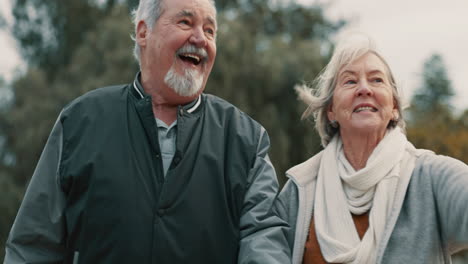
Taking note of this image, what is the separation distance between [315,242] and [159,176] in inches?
32.4

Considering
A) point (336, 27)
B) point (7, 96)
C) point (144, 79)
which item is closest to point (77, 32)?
point (7, 96)

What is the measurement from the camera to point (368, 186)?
118 inches

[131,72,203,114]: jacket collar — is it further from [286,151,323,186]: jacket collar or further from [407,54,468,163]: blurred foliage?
[407,54,468,163]: blurred foliage

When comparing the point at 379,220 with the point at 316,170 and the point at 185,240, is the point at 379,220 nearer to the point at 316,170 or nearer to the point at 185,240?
the point at 316,170

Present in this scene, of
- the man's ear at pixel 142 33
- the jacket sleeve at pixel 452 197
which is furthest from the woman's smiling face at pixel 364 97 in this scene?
the man's ear at pixel 142 33

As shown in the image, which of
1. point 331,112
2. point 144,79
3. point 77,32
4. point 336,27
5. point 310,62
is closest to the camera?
point 144,79

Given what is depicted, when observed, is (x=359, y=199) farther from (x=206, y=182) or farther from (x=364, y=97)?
(x=206, y=182)

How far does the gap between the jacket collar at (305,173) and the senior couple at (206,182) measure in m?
0.01

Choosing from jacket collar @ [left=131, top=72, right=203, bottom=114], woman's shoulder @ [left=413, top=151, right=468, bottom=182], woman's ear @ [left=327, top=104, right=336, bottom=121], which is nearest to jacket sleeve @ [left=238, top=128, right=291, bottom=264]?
jacket collar @ [left=131, top=72, right=203, bottom=114]

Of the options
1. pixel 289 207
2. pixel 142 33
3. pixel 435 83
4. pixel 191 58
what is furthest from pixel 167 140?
pixel 435 83

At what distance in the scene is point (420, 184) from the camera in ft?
9.61

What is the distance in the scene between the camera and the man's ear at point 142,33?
3184mm

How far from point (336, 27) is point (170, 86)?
2142 cm

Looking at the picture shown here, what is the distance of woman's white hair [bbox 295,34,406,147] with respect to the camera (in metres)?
3.20
